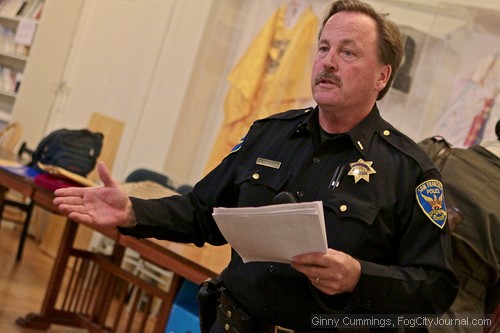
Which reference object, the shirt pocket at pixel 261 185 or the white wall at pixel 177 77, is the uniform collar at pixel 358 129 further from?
the white wall at pixel 177 77

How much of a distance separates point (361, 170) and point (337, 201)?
0.10 metres

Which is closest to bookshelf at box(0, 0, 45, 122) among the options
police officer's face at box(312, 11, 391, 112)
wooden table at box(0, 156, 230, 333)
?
wooden table at box(0, 156, 230, 333)

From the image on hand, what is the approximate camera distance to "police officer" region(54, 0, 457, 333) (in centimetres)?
176

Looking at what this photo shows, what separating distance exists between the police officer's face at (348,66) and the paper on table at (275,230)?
0.41 meters

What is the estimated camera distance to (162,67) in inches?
274

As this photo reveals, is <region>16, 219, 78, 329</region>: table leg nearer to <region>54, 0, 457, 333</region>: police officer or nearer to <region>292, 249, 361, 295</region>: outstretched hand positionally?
<region>54, 0, 457, 333</region>: police officer

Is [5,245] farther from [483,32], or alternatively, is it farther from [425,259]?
[425,259]

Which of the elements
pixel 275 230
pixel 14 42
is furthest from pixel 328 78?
pixel 14 42

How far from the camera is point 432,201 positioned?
1811 millimetres

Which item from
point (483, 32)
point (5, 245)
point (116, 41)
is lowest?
point (5, 245)

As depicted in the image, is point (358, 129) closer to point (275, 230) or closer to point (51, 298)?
point (275, 230)

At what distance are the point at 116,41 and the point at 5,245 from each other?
2233 millimetres

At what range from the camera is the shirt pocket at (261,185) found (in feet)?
6.46

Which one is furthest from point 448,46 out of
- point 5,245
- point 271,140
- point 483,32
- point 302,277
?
point 5,245
